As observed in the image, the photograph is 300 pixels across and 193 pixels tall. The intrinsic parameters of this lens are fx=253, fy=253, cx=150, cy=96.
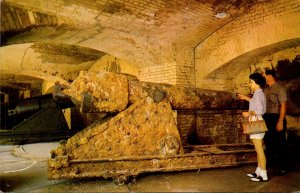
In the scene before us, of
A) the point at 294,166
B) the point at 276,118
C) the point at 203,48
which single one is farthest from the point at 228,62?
the point at 294,166

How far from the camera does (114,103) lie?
132 inches

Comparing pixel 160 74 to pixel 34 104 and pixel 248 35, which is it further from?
pixel 34 104

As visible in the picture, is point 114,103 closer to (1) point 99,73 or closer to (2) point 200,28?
(1) point 99,73

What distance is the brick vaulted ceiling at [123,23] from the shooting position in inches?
165

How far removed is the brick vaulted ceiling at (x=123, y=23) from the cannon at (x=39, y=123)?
7.10 feet

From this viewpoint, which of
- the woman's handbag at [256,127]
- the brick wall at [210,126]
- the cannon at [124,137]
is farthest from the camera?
the brick wall at [210,126]

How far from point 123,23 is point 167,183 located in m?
3.45

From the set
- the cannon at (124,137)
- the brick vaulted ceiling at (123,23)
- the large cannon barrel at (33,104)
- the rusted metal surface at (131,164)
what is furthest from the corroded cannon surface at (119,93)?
the large cannon barrel at (33,104)

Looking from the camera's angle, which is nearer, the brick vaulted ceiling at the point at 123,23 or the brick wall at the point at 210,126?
the brick vaulted ceiling at the point at 123,23

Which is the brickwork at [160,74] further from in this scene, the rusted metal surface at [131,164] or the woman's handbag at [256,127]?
the woman's handbag at [256,127]

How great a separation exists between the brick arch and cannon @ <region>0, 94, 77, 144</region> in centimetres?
382

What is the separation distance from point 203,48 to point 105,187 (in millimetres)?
4713

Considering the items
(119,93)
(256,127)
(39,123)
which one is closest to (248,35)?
(256,127)

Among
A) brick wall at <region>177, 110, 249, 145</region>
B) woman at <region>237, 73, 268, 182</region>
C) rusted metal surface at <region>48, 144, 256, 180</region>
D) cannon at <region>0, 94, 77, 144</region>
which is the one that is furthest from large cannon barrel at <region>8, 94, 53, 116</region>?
woman at <region>237, 73, 268, 182</region>
